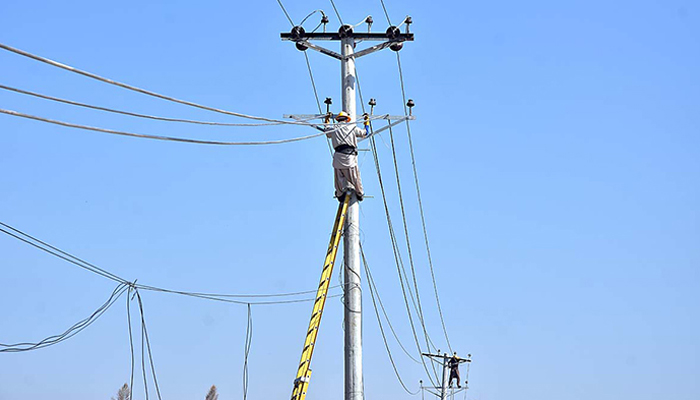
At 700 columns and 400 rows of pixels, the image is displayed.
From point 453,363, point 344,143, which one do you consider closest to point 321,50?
point 344,143

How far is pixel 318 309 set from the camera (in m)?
16.3

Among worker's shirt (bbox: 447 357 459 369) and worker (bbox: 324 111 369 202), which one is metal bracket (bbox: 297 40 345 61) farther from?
worker's shirt (bbox: 447 357 459 369)

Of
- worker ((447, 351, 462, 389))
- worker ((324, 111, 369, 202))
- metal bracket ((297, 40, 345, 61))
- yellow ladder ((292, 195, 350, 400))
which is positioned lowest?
yellow ladder ((292, 195, 350, 400))

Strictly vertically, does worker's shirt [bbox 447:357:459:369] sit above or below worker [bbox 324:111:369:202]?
above

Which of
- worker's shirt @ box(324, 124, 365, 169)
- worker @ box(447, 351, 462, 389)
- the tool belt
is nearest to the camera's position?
worker's shirt @ box(324, 124, 365, 169)

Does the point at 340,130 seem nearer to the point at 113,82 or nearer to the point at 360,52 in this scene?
the point at 360,52

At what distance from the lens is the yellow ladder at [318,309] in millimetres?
15422

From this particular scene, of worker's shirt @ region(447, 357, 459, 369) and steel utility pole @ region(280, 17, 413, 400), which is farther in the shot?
worker's shirt @ region(447, 357, 459, 369)

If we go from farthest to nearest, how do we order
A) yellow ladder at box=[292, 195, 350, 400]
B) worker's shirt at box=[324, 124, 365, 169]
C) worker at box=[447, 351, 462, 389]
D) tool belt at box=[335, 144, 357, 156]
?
worker at box=[447, 351, 462, 389]
tool belt at box=[335, 144, 357, 156]
worker's shirt at box=[324, 124, 365, 169]
yellow ladder at box=[292, 195, 350, 400]

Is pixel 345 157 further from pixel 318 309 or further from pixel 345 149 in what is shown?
pixel 318 309

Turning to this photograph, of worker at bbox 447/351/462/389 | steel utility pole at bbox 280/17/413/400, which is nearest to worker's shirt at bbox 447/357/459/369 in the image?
worker at bbox 447/351/462/389

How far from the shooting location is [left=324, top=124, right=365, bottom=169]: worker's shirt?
659 inches

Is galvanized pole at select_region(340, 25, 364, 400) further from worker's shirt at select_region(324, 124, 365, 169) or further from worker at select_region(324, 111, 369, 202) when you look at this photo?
worker's shirt at select_region(324, 124, 365, 169)

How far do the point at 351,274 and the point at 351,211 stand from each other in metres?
1.18
